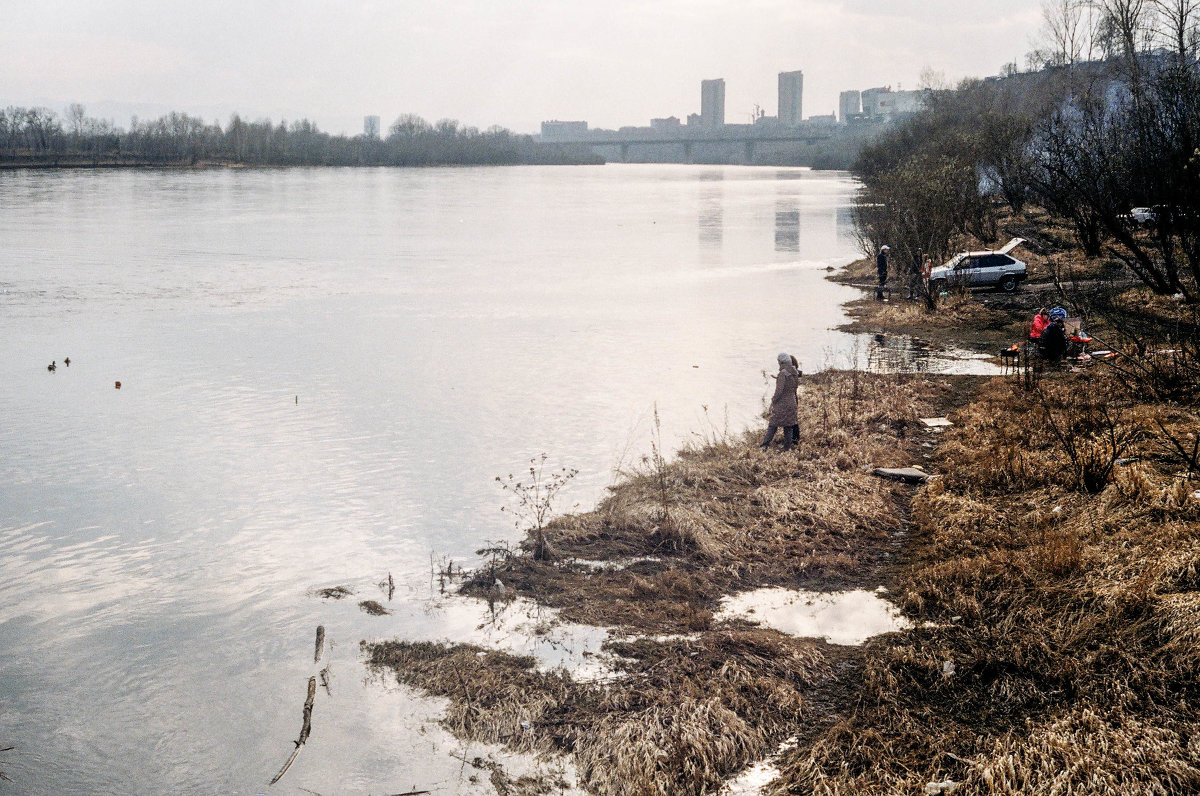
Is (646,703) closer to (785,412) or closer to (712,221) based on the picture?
(785,412)

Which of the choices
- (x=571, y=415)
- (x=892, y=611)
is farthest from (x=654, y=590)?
(x=571, y=415)

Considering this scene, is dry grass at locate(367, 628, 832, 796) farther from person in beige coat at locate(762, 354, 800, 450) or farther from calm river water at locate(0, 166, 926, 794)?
person in beige coat at locate(762, 354, 800, 450)

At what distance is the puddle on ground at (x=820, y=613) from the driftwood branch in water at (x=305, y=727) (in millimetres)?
4103

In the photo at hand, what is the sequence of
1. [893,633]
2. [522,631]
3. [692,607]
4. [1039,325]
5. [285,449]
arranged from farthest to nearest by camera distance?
[1039,325], [285,449], [692,607], [522,631], [893,633]

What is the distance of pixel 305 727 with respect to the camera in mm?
9297

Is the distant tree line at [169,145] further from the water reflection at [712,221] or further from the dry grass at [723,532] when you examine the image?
the dry grass at [723,532]

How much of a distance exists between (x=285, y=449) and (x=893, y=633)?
10.7 metres

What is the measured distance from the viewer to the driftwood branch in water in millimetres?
8766

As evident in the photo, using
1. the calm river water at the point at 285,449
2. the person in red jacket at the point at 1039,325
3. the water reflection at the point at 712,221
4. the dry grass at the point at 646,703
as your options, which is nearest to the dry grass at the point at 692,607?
the dry grass at the point at 646,703

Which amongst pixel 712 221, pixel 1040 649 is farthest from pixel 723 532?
pixel 712 221

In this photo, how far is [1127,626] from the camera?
30.8ft

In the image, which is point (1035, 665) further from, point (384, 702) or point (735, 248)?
point (735, 248)

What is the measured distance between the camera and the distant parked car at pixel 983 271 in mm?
32469

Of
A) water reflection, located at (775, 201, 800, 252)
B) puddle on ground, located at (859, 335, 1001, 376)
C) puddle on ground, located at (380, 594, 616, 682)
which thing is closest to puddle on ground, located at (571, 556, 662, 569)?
puddle on ground, located at (380, 594, 616, 682)
